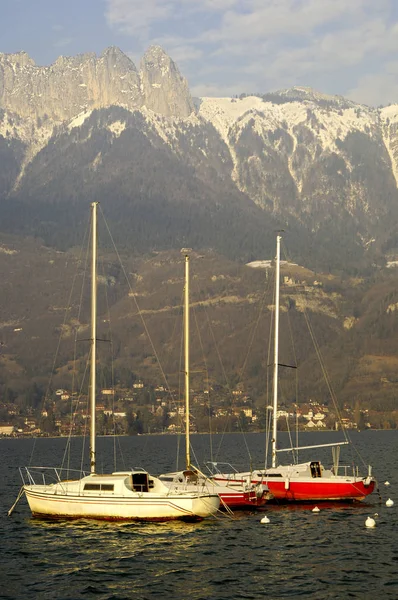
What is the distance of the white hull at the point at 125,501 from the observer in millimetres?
91375

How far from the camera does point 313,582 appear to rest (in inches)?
2842

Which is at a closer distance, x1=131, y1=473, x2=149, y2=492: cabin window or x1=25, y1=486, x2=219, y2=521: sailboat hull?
x1=25, y1=486, x2=219, y2=521: sailboat hull

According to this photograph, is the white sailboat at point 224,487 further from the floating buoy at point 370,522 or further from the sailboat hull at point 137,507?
the floating buoy at point 370,522

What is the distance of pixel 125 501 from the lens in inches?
3605

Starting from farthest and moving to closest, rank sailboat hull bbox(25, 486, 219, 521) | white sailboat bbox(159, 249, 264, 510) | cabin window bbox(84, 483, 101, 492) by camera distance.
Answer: white sailboat bbox(159, 249, 264, 510)
cabin window bbox(84, 483, 101, 492)
sailboat hull bbox(25, 486, 219, 521)

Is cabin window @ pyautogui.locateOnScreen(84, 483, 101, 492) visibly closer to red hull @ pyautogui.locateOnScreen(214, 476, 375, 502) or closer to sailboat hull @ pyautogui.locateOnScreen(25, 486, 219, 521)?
sailboat hull @ pyautogui.locateOnScreen(25, 486, 219, 521)

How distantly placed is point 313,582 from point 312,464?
128 ft

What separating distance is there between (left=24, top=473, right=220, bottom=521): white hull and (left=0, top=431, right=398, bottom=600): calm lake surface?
0.97m

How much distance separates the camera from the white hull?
9138cm

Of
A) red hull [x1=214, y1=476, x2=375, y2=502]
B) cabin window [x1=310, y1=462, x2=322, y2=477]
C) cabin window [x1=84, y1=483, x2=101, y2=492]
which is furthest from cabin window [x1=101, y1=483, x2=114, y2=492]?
cabin window [x1=310, y1=462, x2=322, y2=477]

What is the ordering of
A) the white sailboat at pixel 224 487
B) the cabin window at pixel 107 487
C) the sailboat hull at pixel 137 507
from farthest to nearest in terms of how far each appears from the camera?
the white sailboat at pixel 224 487
the cabin window at pixel 107 487
the sailboat hull at pixel 137 507

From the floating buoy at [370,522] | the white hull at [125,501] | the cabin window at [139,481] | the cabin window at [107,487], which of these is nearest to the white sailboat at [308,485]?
the floating buoy at [370,522]

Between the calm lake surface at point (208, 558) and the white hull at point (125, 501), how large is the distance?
3.18 feet

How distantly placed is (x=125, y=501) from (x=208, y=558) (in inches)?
523
